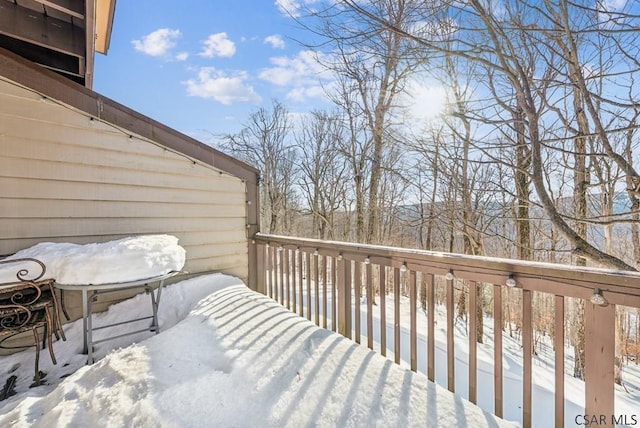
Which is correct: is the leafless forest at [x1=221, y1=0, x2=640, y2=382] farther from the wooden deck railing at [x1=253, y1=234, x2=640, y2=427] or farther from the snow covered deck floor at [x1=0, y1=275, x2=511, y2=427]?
the snow covered deck floor at [x1=0, y1=275, x2=511, y2=427]

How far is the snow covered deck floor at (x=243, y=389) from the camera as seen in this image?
4.44 ft

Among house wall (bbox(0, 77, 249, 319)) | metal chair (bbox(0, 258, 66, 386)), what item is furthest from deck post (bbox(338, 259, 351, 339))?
metal chair (bbox(0, 258, 66, 386))

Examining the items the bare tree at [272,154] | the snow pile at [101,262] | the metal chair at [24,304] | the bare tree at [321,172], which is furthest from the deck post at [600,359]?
the bare tree at [272,154]

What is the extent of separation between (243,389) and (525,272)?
1.55 m

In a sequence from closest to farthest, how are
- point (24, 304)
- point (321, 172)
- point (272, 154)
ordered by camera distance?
point (24, 304)
point (321, 172)
point (272, 154)

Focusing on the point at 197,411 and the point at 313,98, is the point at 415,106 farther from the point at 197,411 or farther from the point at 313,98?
the point at 313,98

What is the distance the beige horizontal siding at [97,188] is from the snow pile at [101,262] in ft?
1.78

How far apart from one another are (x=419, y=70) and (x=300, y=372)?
3.47 meters

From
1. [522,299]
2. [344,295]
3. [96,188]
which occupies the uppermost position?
[96,188]

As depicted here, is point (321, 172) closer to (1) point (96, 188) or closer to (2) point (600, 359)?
(1) point (96, 188)

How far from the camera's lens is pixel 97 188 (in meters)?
2.93

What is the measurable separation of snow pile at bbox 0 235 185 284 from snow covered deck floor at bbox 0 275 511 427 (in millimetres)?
501

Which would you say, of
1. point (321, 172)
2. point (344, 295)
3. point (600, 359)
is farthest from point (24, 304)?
point (321, 172)

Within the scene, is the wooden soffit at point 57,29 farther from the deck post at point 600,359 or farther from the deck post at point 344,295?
the deck post at point 600,359
